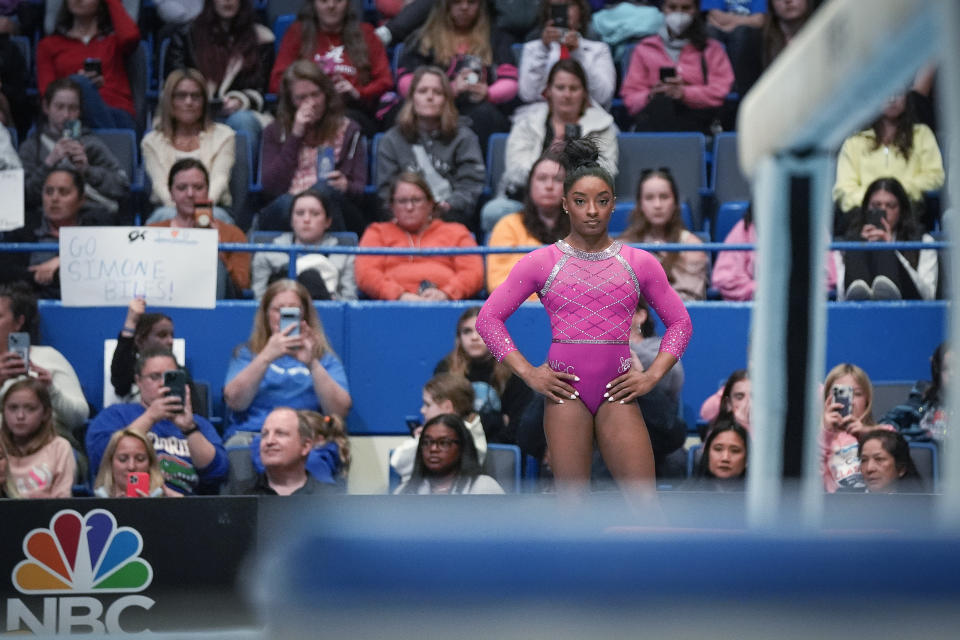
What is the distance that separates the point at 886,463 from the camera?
603 centimetres

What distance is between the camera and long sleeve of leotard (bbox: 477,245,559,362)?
15.8 feet

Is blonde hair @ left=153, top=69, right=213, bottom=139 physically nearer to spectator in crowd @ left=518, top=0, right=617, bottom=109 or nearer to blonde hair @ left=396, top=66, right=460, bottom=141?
blonde hair @ left=396, top=66, right=460, bottom=141

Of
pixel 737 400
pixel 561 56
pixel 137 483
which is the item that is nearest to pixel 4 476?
pixel 137 483

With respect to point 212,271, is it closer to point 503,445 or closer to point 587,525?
point 503,445

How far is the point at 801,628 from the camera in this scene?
1512mm

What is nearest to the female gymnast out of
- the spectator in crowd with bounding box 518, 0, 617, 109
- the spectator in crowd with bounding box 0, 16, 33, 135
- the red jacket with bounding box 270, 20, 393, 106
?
the spectator in crowd with bounding box 518, 0, 617, 109

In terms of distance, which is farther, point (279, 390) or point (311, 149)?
point (311, 149)

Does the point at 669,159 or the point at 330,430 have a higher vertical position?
the point at 669,159

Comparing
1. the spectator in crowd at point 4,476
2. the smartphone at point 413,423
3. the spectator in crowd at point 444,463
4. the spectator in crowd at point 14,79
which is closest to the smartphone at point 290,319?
the smartphone at point 413,423

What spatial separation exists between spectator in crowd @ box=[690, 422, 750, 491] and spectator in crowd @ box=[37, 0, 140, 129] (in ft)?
16.5

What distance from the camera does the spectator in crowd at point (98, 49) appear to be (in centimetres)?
917

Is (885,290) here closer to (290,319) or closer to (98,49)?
(290,319)

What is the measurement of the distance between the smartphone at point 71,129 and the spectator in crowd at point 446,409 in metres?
3.11

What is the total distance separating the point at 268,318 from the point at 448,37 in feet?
9.70
